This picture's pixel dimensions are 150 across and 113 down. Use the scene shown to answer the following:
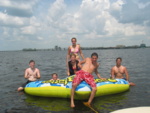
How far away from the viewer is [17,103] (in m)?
6.00

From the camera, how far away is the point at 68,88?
5871 millimetres

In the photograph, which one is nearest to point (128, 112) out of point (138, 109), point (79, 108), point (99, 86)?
point (138, 109)

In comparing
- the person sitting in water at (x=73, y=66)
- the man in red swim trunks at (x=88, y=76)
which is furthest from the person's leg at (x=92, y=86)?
the person sitting in water at (x=73, y=66)

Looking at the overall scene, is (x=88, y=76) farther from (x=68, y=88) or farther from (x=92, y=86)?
(x=68, y=88)

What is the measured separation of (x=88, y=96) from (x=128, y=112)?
10.0ft

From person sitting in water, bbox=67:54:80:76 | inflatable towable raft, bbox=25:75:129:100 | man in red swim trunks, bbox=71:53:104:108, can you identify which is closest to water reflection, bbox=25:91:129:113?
inflatable towable raft, bbox=25:75:129:100

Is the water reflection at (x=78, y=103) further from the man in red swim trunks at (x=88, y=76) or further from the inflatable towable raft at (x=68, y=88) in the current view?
the man in red swim trunks at (x=88, y=76)

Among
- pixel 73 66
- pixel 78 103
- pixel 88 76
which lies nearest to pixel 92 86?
pixel 88 76

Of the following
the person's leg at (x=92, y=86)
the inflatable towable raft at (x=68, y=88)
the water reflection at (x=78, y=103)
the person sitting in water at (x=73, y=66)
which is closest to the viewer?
the water reflection at (x=78, y=103)

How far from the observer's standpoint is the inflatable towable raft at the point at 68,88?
18.6 ft

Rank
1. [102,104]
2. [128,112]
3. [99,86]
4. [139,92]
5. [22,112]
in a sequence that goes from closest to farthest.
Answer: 1. [128,112]
2. [22,112]
3. [102,104]
4. [99,86]
5. [139,92]

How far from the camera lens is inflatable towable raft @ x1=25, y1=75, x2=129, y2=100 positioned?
5.68m

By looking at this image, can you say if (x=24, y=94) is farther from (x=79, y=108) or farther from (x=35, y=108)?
(x=79, y=108)

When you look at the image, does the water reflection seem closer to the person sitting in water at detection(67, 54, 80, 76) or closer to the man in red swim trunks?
the man in red swim trunks
